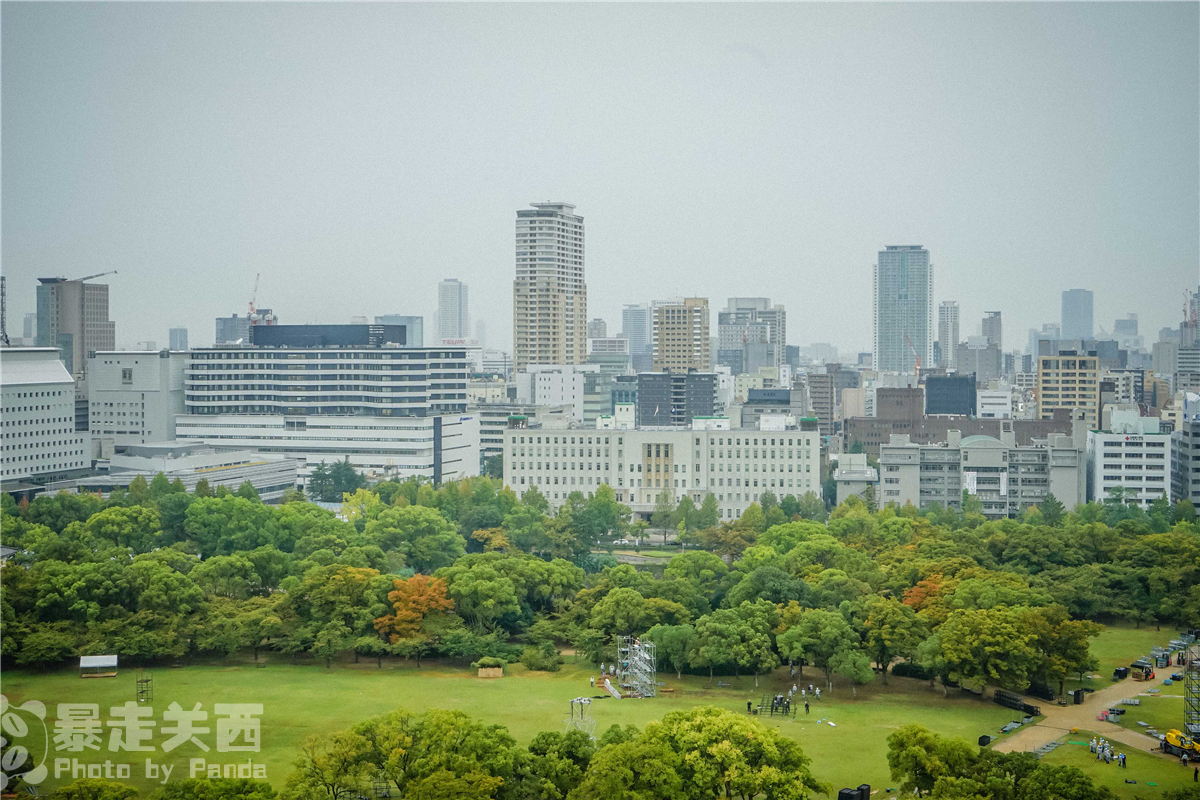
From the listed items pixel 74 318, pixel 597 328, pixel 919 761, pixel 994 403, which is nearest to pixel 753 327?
pixel 597 328

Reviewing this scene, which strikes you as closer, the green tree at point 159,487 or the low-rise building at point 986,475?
the green tree at point 159,487

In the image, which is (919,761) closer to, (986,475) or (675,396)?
(986,475)

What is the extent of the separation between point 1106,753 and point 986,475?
3570 centimetres

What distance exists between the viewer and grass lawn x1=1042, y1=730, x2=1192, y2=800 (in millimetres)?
23828

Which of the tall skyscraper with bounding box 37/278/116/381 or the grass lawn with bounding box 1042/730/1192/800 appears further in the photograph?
→ the tall skyscraper with bounding box 37/278/116/381

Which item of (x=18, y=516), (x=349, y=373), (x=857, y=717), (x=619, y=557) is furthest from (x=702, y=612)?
(x=349, y=373)

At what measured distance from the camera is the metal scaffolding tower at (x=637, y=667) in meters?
30.7

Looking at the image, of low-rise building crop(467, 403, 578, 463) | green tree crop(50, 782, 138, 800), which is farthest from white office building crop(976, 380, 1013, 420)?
green tree crop(50, 782, 138, 800)

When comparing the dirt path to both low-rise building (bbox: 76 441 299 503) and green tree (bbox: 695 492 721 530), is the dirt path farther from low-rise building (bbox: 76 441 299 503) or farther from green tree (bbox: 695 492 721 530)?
low-rise building (bbox: 76 441 299 503)

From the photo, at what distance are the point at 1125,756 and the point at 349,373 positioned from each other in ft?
174

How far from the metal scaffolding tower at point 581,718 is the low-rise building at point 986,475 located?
3372 centimetres

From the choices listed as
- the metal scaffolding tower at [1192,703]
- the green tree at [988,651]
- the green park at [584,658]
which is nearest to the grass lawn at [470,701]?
the green park at [584,658]

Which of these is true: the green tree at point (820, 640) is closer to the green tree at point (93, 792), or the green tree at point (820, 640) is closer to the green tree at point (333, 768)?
the green tree at point (333, 768)

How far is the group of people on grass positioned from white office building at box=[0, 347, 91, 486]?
5148 centimetres
